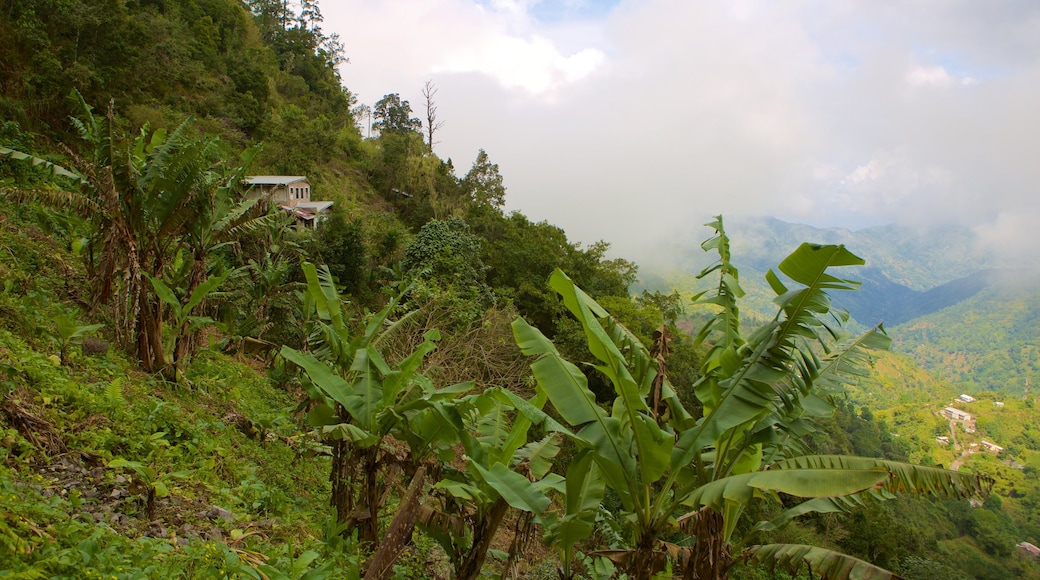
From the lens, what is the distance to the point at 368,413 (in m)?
3.91

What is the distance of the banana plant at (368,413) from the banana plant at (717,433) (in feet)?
2.98

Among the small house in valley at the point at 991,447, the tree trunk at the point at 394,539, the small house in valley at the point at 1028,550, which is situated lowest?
the small house in valley at the point at 1028,550

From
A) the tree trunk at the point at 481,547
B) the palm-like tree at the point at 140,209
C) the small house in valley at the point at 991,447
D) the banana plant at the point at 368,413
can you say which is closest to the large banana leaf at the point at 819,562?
the tree trunk at the point at 481,547

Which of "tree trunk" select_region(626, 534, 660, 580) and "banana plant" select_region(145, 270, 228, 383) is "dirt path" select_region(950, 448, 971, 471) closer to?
"tree trunk" select_region(626, 534, 660, 580)

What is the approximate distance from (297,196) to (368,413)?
21867mm

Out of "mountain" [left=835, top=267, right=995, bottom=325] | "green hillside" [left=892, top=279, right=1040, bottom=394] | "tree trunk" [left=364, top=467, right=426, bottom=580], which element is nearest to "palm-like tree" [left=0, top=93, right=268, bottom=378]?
"tree trunk" [left=364, top=467, right=426, bottom=580]

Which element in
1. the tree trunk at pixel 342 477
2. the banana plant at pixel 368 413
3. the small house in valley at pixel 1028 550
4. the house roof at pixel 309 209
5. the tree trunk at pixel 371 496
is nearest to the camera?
the banana plant at pixel 368 413

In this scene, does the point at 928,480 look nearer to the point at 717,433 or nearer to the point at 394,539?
the point at 717,433

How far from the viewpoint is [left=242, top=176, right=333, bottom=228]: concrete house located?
2064 centimetres

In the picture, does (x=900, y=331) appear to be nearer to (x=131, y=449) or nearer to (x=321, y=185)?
(x=321, y=185)

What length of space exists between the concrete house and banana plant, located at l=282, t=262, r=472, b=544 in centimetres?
1617

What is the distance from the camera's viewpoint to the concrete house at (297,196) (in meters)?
20.6

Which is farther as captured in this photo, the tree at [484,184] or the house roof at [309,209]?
the tree at [484,184]

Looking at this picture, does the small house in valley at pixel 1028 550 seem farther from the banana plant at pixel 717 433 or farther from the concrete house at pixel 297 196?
the concrete house at pixel 297 196
